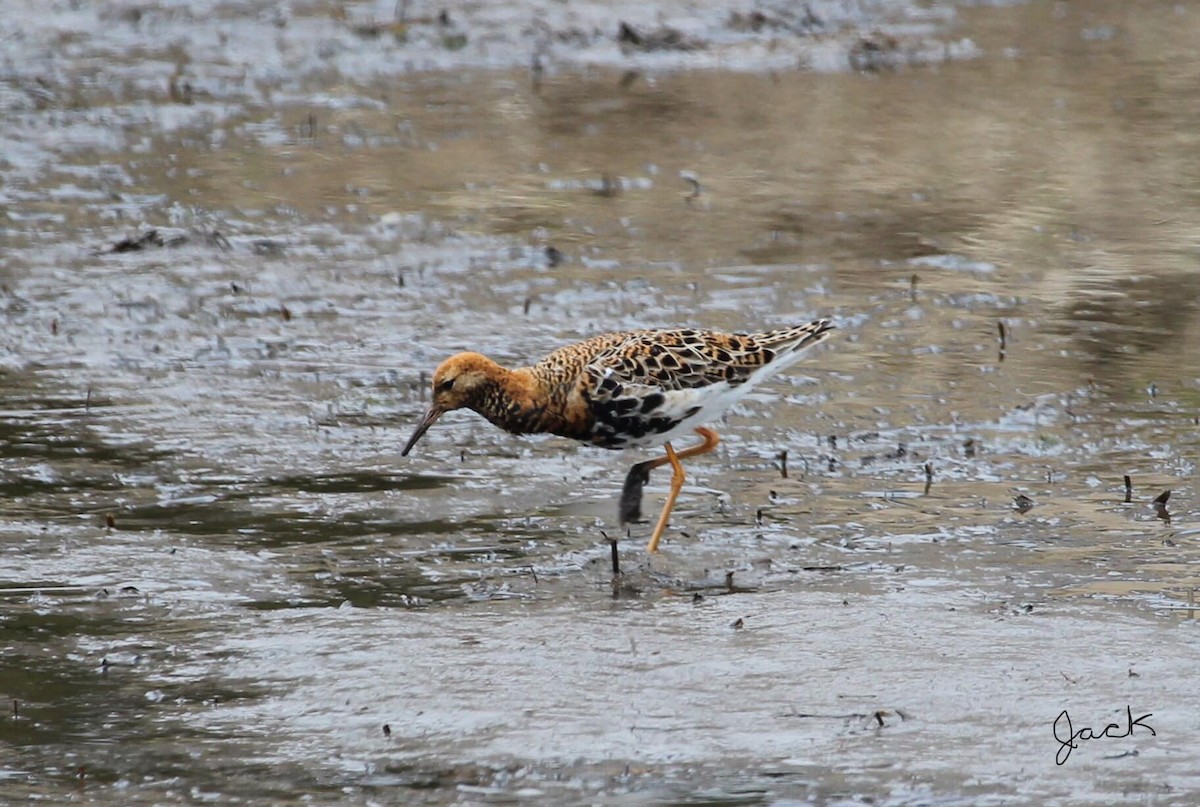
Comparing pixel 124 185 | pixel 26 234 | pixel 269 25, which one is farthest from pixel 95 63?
pixel 26 234

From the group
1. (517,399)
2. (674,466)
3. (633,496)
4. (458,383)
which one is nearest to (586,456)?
(674,466)

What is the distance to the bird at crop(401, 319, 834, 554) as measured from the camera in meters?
7.77

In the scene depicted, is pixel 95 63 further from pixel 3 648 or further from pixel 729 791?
pixel 729 791

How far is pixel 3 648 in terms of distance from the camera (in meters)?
6.70

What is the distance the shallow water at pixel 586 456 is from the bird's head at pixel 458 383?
21.5 inches

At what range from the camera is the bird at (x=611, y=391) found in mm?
7770

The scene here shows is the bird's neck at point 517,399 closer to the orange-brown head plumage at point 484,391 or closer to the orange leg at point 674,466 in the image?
the orange-brown head plumage at point 484,391

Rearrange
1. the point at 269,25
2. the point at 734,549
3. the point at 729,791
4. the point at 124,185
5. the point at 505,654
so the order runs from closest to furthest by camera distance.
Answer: the point at 729,791 < the point at 505,654 < the point at 734,549 < the point at 124,185 < the point at 269,25

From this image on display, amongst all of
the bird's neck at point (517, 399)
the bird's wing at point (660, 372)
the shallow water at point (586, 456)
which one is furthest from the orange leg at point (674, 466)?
the bird's neck at point (517, 399)

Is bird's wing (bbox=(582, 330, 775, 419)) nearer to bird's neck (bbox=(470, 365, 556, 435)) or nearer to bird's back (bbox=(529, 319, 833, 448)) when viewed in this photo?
bird's back (bbox=(529, 319, 833, 448))

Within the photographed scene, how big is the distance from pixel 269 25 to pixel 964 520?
1461cm

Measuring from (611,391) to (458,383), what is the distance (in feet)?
2.20

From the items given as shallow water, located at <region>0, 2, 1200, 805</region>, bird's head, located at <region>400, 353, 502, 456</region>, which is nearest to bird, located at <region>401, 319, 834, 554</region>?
bird's head, located at <region>400, 353, 502, 456</region>

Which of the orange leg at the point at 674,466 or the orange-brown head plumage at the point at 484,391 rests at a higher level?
the orange-brown head plumage at the point at 484,391
